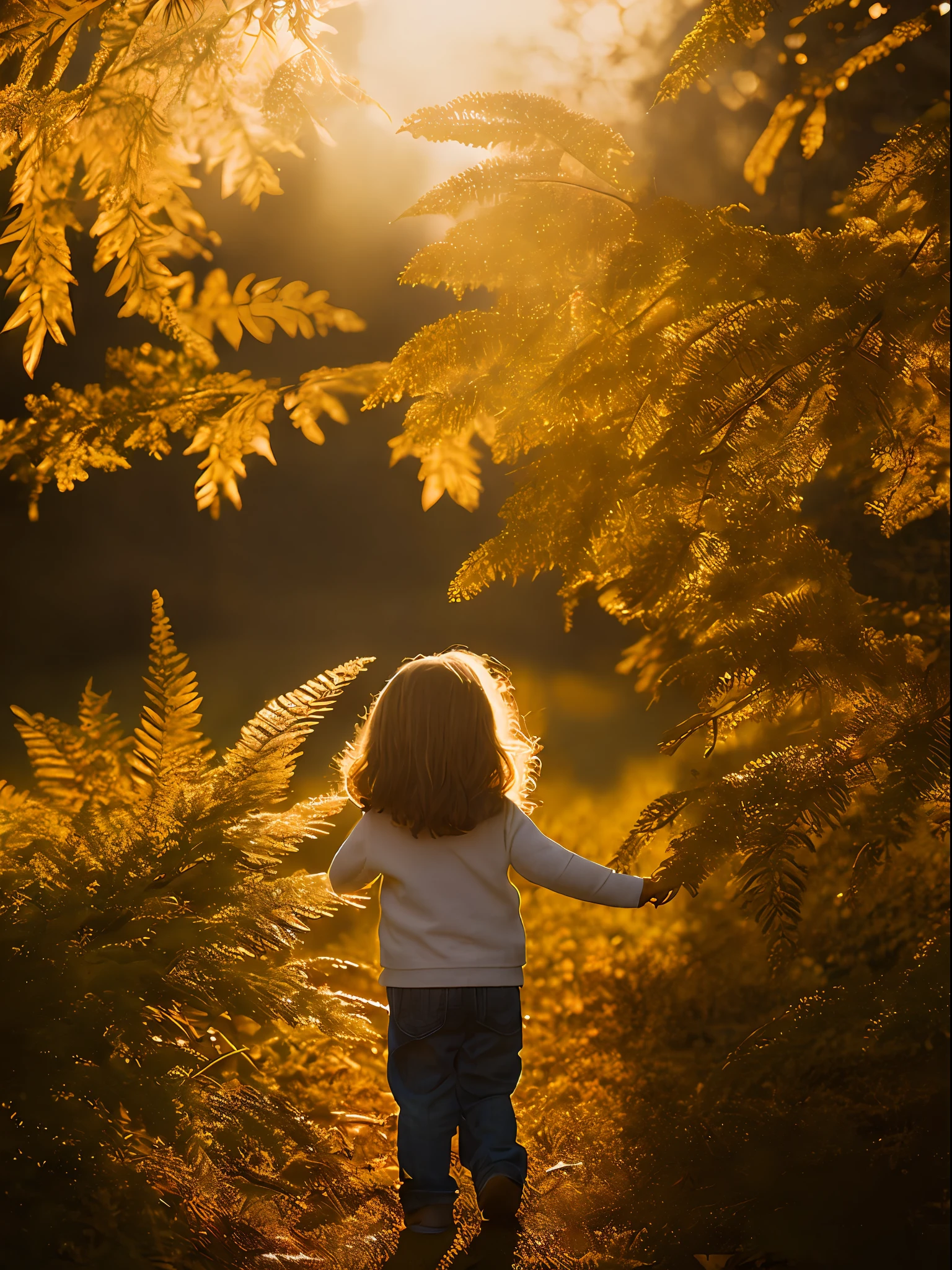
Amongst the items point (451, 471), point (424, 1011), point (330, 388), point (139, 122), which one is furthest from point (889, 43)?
point (424, 1011)

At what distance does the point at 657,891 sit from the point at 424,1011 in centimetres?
61

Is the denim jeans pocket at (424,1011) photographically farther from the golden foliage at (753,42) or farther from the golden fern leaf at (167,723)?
the golden foliage at (753,42)

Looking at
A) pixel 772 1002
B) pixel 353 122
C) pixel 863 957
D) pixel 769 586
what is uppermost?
pixel 353 122

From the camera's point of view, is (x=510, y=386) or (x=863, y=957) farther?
(x=863, y=957)

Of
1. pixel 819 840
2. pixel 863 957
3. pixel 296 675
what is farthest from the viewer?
pixel 296 675

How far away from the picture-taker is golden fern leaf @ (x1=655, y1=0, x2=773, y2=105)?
163cm

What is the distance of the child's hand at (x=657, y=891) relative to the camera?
1596 millimetres

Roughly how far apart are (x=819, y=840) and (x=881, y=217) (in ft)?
9.86

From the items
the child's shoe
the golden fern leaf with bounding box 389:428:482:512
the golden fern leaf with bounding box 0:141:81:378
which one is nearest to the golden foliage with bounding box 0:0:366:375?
the golden fern leaf with bounding box 0:141:81:378

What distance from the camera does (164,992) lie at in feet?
5.82

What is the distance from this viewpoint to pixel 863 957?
330 cm

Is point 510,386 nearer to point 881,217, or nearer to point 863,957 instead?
point 881,217

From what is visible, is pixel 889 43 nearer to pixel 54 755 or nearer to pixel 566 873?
pixel 566 873

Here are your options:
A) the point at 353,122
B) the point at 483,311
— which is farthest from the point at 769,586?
the point at 353,122
